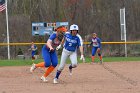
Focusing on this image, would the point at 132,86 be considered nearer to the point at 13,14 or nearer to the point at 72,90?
the point at 72,90

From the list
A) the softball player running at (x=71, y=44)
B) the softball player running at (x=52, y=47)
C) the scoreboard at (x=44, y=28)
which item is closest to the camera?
the softball player running at (x=71, y=44)

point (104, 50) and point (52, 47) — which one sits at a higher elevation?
point (52, 47)

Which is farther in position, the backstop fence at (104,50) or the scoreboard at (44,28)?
the backstop fence at (104,50)

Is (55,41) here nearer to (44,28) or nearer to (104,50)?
(44,28)

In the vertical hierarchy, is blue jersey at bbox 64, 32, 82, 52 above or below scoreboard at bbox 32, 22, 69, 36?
below

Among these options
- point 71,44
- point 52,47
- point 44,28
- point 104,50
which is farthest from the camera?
point 104,50

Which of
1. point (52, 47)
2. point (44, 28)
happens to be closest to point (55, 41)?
point (52, 47)

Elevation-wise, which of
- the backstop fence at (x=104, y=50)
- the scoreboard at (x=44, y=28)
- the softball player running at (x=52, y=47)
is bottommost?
the backstop fence at (x=104, y=50)

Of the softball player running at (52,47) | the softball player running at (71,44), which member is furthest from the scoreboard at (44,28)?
the softball player running at (71,44)

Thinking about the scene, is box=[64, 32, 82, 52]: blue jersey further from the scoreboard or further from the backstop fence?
the backstop fence

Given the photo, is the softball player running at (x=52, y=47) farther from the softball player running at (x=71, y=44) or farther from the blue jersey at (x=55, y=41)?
the softball player running at (x=71, y=44)

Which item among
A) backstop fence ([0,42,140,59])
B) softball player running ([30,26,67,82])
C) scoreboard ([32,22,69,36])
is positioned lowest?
backstop fence ([0,42,140,59])

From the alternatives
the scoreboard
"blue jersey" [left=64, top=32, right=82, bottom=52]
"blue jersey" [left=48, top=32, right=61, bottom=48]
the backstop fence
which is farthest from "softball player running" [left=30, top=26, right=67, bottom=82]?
the backstop fence

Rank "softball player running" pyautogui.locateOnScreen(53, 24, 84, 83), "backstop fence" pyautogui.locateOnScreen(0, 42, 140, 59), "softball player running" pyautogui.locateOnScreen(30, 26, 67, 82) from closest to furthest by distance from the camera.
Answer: "softball player running" pyautogui.locateOnScreen(53, 24, 84, 83), "softball player running" pyautogui.locateOnScreen(30, 26, 67, 82), "backstop fence" pyautogui.locateOnScreen(0, 42, 140, 59)
